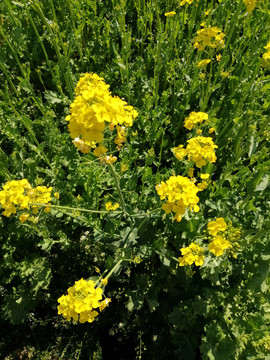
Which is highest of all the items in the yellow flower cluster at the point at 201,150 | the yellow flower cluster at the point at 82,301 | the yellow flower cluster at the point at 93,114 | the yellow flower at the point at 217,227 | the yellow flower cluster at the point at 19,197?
the yellow flower cluster at the point at 93,114

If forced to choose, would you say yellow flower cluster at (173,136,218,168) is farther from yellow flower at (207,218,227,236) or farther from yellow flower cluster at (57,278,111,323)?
yellow flower cluster at (57,278,111,323)

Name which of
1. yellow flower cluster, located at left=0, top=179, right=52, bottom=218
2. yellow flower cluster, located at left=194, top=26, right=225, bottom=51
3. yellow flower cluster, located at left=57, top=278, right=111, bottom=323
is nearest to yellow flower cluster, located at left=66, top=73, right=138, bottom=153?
yellow flower cluster, located at left=0, top=179, right=52, bottom=218

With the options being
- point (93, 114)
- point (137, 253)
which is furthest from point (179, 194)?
point (137, 253)

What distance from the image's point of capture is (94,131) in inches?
52.1

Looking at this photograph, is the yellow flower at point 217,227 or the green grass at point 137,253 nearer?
the yellow flower at point 217,227

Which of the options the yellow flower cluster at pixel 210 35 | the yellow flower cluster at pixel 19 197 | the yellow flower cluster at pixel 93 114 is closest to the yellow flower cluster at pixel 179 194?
the yellow flower cluster at pixel 93 114

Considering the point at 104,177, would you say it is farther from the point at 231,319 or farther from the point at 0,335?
the point at 0,335

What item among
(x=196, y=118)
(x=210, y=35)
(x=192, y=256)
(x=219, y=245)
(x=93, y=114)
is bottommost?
(x=192, y=256)

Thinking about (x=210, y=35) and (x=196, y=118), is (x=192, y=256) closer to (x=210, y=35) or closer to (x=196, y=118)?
(x=196, y=118)

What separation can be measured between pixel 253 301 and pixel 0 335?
2.19m

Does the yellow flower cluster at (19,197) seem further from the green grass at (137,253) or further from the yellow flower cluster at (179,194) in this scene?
the yellow flower cluster at (179,194)

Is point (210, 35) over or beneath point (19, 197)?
over

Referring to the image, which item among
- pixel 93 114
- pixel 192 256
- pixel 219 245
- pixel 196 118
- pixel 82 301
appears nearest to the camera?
pixel 93 114

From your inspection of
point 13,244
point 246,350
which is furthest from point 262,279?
point 13,244
